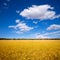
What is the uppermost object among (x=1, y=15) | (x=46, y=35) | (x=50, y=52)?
(x=1, y=15)

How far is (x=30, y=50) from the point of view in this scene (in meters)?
3.94

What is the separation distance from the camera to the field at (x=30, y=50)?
12.5 feet

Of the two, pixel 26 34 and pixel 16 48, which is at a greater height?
pixel 26 34

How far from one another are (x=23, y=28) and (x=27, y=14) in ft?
1.00

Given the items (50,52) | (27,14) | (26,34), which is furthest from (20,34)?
(50,52)

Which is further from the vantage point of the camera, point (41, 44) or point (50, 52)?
point (41, 44)

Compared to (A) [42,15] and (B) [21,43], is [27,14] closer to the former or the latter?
(A) [42,15]

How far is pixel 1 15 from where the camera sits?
4.04m

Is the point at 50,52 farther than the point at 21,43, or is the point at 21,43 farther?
the point at 21,43

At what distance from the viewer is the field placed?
380 centimetres

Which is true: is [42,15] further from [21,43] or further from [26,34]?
[21,43]

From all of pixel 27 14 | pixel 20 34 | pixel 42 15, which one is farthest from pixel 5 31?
pixel 42 15

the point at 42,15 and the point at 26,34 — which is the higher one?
the point at 42,15

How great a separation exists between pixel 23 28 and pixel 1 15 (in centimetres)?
53
